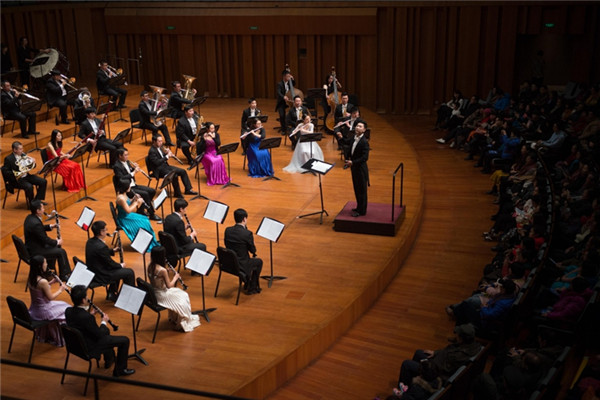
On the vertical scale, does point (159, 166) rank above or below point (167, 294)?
above

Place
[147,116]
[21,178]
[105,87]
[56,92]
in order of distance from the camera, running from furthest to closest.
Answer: [105,87] < [56,92] < [147,116] < [21,178]

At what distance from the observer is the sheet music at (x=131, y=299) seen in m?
5.86

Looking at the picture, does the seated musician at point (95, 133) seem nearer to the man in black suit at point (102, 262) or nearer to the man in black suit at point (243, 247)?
the man in black suit at point (102, 262)

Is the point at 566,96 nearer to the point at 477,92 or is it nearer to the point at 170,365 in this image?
the point at 477,92

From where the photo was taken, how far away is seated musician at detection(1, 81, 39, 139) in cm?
1200

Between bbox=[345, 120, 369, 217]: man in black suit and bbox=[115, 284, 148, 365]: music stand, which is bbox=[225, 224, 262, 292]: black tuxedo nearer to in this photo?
bbox=[115, 284, 148, 365]: music stand

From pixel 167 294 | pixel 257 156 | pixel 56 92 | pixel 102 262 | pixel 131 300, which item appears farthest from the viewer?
pixel 56 92

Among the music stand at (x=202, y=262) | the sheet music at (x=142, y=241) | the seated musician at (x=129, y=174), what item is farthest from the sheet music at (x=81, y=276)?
the seated musician at (x=129, y=174)

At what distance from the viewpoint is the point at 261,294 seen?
25.1ft

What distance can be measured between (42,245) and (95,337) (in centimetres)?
230

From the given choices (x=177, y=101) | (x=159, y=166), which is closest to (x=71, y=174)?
(x=159, y=166)

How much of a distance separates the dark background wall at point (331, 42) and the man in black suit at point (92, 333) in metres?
12.2

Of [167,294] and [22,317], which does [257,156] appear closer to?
[167,294]

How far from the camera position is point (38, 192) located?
384 inches
